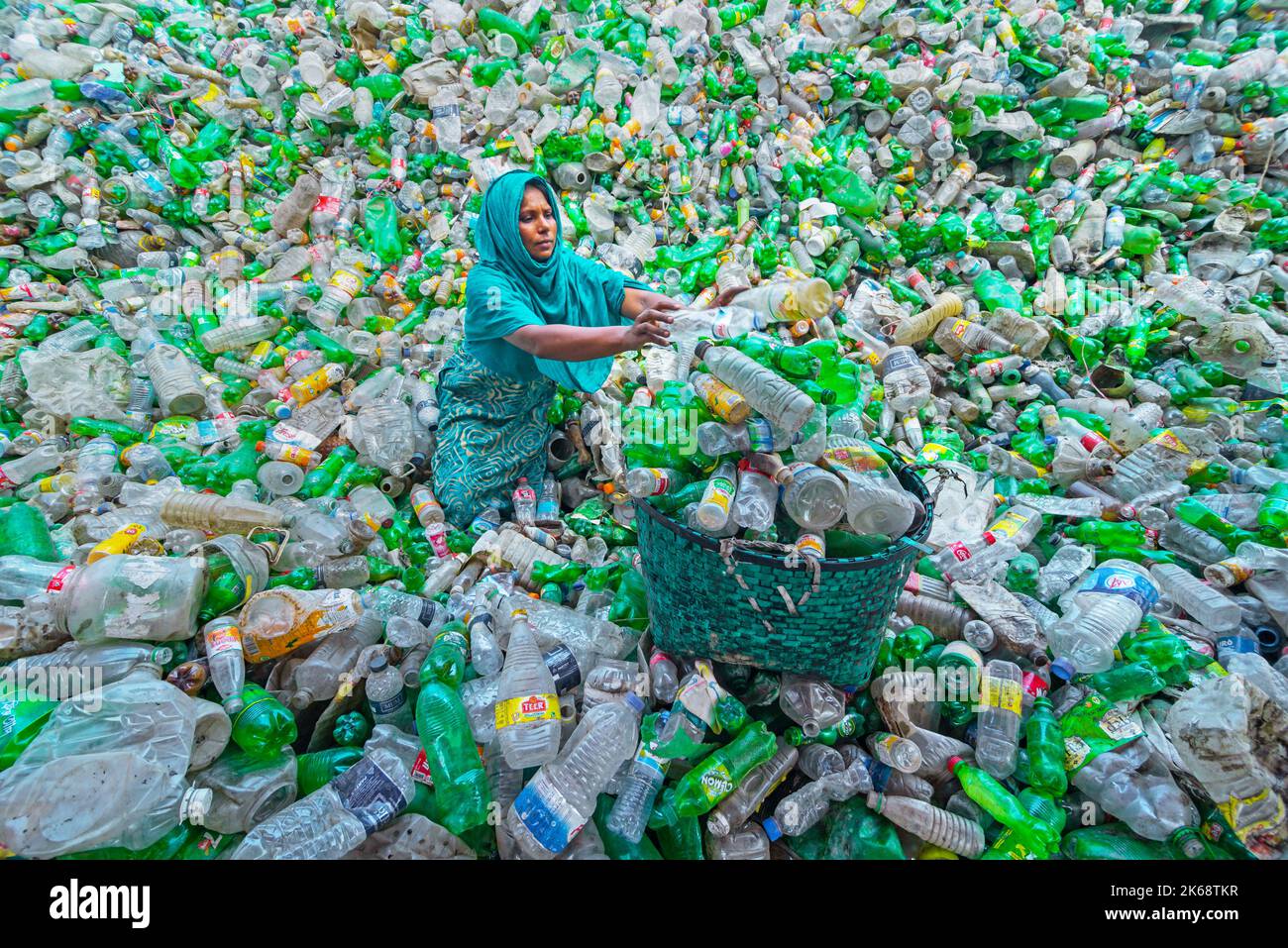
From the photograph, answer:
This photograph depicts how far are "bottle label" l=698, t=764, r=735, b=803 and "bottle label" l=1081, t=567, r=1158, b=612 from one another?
1359 millimetres

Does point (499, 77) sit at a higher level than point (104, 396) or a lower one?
higher

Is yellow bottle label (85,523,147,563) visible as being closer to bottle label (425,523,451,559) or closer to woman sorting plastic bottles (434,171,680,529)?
bottle label (425,523,451,559)

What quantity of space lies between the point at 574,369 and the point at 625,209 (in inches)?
84.5

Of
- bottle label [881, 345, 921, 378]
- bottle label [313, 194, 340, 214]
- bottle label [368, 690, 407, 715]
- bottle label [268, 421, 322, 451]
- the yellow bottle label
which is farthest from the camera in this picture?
bottle label [313, 194, 340, 214]

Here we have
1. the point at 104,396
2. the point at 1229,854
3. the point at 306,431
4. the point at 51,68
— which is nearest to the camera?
the point at 1229,854

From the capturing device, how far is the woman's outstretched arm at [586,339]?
6.00 ft

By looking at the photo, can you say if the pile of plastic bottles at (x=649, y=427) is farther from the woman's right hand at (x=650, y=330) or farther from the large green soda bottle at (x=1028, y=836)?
the woman's right hand at (x=650, y=330)

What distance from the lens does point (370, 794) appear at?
5.15 ft

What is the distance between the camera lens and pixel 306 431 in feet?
9.70

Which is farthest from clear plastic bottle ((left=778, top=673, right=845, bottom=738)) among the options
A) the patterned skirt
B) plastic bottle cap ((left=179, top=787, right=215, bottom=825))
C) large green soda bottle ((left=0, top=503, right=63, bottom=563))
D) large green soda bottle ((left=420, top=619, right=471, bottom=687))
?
large green soda bottle ((left=0, top=503, right=63, bottom=563))

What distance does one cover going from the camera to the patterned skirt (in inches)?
105

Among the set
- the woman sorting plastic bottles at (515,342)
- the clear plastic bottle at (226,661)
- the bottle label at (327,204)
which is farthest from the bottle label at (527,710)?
the bottle label at (327,204)

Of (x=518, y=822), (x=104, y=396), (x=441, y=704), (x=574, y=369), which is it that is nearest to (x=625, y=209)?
(x=574, y=369)
